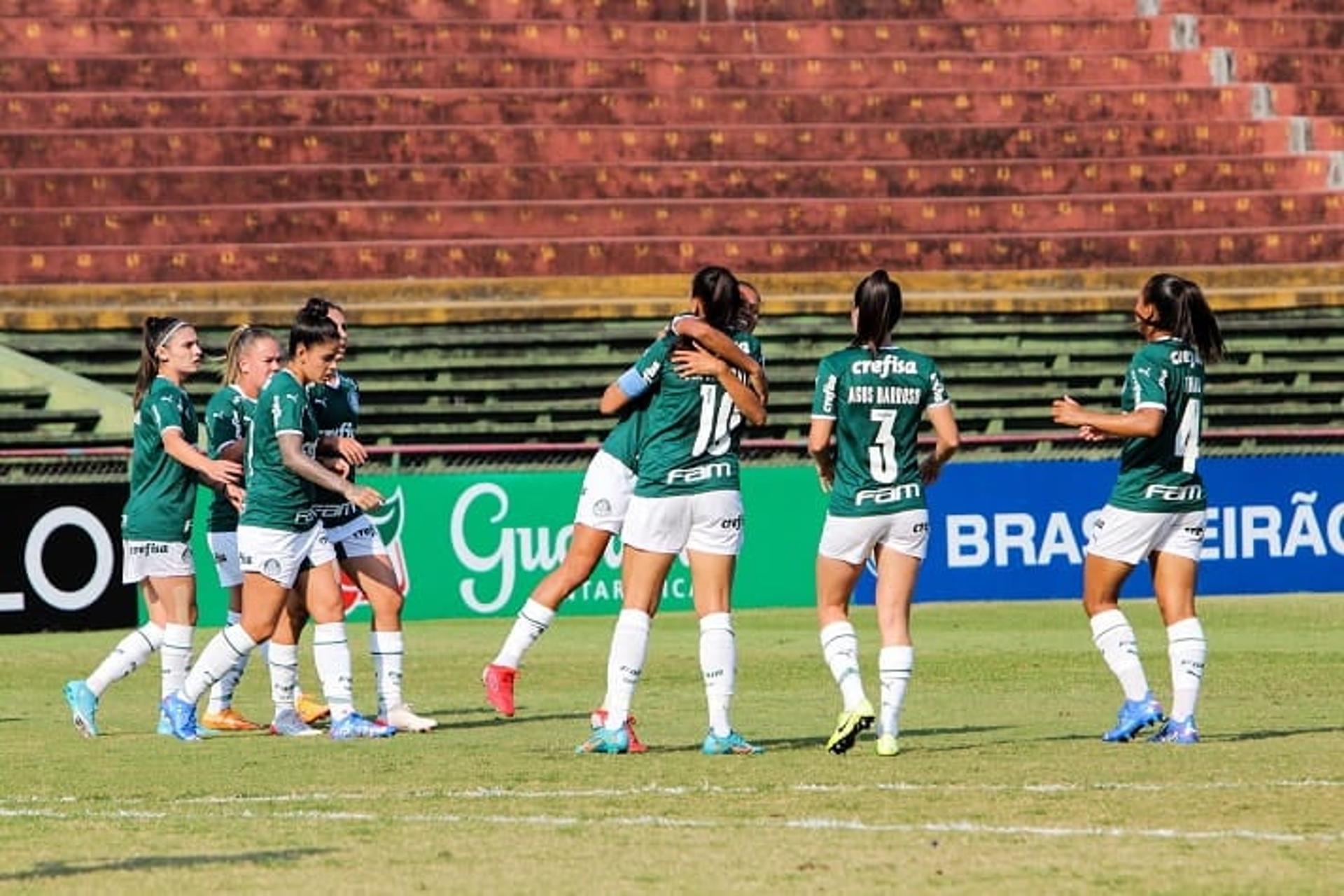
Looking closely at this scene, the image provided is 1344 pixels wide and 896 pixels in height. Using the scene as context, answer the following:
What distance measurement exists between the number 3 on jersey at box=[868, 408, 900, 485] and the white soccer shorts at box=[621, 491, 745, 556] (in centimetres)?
62

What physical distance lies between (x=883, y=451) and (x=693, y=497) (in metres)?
0.82

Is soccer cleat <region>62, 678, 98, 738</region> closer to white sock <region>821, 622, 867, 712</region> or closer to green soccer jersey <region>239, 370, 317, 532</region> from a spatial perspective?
green soccer jersey <region>239, 370, 317, 532</region>

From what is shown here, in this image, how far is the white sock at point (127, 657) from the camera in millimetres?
12750

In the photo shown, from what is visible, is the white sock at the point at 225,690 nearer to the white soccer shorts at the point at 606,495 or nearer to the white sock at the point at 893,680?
the white soccer shorts at the point at 606,495

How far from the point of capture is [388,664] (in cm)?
1269

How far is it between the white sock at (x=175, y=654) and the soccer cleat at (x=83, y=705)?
35 cm

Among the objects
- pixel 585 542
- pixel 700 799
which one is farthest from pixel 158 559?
pixel 700 799

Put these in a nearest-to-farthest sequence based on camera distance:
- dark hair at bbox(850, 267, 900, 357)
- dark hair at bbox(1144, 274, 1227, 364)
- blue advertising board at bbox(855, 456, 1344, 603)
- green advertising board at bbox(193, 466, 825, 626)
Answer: dark hair at bbox(850, 267, 900, 357) < dark hair at bbox(1144, 274, 1227, 364) < green advertising board at bbox(193, 466, 825, 626) < blue advertising board at bbox(855, 456, 1344, 603)

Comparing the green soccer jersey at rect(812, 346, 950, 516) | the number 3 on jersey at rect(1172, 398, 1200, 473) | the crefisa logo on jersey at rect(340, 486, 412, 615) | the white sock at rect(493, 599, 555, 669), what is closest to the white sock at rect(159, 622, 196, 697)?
the white sock at rect(493, 599, 555, 669)

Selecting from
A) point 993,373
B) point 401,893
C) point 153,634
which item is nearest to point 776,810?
point 401,893

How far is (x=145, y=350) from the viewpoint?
494 inches

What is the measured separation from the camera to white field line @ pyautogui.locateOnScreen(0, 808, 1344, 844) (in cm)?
842

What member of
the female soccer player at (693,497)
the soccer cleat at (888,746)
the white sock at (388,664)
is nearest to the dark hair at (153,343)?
the white sock at (388,664)

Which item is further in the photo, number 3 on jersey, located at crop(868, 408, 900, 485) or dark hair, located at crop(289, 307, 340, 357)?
dark hair, located at crop(289, 307, 340, 357)
